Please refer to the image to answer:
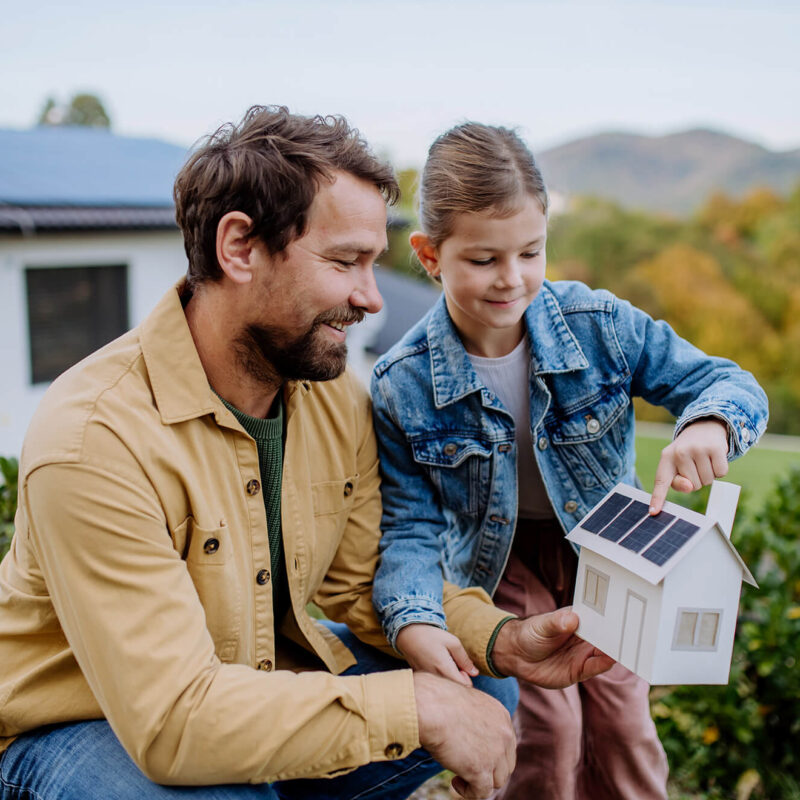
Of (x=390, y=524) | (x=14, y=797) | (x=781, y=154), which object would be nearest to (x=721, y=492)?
(x=390, y=524)

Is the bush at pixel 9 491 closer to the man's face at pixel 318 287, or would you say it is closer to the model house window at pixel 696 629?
the man's face at pixel 318 287

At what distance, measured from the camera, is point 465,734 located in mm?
1932

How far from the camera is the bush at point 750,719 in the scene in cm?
313

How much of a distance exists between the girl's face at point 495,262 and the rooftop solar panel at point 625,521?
2.13ft

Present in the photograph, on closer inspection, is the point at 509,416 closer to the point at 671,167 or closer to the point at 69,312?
the point at 69,312

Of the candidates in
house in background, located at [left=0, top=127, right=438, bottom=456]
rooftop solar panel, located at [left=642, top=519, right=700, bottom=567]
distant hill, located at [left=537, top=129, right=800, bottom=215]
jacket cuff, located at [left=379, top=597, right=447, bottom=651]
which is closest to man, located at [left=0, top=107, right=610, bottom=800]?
jacket cuff, located at [left=379, top=597, right=447, bottom=651]

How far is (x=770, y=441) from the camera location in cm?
1611

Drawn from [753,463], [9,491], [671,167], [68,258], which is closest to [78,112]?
[68,258]

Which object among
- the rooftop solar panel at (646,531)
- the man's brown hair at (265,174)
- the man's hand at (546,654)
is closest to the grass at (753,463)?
the man's hand at (546,654)

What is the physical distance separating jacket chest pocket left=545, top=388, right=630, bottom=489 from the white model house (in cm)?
49

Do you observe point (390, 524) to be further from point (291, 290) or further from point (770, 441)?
point (770, 441)

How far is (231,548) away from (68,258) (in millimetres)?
10556

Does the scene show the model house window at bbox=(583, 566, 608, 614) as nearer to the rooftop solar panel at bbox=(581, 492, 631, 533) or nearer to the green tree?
the rooftop solar panel at bbox=(581, 492, 631, 533)

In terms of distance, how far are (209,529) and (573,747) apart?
1274mm
